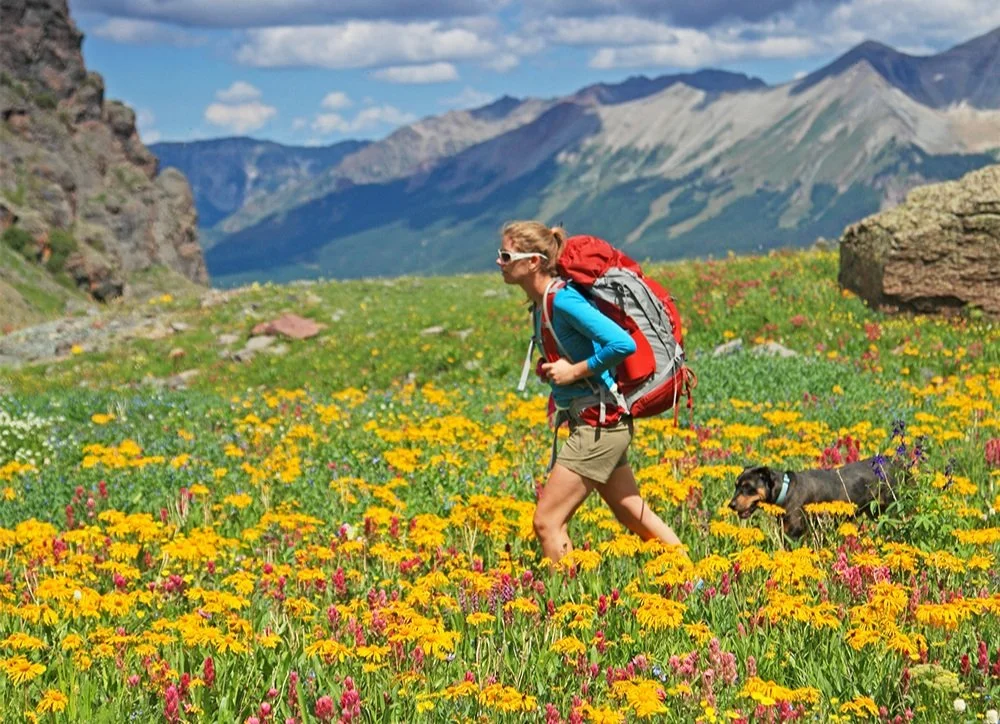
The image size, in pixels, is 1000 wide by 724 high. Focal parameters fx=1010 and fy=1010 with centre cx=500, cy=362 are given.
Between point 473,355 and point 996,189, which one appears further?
point 473,355

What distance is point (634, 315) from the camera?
6312mm

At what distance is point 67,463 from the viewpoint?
1137 cm

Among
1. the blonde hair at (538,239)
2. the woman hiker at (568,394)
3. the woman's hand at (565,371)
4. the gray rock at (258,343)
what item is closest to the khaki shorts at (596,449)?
the woman hiker at (568,394)

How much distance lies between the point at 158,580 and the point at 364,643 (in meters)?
1.89

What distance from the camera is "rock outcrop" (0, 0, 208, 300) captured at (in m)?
87.2

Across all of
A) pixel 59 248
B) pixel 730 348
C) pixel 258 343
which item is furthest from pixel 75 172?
pixel 730 348

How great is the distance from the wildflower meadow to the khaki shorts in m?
0.61

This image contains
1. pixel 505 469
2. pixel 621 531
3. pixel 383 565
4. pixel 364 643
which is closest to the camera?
pixel 364 643

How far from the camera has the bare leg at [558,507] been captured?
655 cm

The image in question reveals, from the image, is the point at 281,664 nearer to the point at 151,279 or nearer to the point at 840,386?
the point at 840,386

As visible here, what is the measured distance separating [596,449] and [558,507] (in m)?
0.46

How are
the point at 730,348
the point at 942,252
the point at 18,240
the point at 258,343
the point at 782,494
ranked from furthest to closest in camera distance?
the point at 18,240 → the point at 258,343 → the point at 942,252 → the point at 730,348 → the point at 782,494

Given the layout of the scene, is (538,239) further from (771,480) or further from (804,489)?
(804,489)

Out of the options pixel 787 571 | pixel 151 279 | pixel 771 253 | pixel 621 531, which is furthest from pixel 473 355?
pixel 151 279
